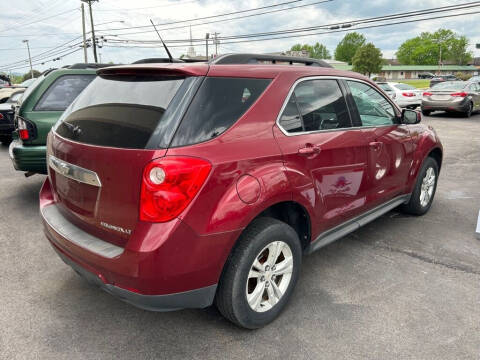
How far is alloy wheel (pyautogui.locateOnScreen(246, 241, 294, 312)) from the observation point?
2.41m

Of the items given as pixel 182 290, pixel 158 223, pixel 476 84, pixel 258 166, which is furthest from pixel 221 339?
pixel 476 84

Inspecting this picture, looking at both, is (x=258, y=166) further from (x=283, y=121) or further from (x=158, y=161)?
(x=158, y=161)

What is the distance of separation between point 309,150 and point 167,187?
1087mm

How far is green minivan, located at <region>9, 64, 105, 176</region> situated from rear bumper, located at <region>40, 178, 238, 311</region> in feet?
9.38

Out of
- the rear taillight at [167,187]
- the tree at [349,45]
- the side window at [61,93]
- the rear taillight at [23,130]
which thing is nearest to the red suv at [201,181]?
the rear taillight at [167,187]

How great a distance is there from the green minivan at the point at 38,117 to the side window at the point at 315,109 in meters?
3.36

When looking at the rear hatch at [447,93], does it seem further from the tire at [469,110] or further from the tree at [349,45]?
the tree at [349,45]

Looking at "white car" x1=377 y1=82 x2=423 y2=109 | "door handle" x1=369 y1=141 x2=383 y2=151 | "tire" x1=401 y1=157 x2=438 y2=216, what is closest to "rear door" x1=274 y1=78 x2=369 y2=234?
"door handle" x1=369 y1=141 x2=383 y2=151

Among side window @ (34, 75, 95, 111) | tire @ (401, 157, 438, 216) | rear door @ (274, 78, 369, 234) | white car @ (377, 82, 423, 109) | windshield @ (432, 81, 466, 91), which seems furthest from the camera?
white car @ (377, 82, 423, 109)

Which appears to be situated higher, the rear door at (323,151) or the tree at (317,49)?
the tree at (317,49)

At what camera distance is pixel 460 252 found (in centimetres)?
362

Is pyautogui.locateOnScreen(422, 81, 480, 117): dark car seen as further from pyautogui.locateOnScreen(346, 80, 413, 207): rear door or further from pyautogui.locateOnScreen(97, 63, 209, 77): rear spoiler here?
pyautogui.locateOnScreen(97, 63, 209, 77): rear spoiler

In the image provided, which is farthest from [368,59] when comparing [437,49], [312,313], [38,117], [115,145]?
[115,145]

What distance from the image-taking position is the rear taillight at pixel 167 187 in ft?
6.47
